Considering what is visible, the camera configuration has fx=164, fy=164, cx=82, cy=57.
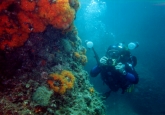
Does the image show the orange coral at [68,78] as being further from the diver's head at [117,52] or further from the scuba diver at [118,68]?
the diver's head at [117,52]

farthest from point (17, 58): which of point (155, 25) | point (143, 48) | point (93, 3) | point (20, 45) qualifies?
point (155, 25)

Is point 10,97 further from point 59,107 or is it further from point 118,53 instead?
point 118,53

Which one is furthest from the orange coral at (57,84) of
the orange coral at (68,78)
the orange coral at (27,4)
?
the orange coral at (27,4)

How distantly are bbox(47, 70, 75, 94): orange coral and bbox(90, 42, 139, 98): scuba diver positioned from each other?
3.33 meters

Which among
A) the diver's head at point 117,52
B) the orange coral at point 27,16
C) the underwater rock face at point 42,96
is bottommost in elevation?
the underwater rock face at point 42,96

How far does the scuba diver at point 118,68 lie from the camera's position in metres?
7.59

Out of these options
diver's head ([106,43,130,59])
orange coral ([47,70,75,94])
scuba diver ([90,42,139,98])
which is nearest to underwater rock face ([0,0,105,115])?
orange coral ([47,70,75,94])

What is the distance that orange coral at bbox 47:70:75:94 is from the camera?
4.20m

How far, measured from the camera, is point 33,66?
469cm

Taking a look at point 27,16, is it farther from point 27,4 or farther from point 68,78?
point 68,78

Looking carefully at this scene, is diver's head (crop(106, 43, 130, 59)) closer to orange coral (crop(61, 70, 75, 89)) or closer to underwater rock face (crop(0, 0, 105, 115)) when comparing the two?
underwater rock face (crop(0, 0, 105, 115))

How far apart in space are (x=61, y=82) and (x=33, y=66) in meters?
1.00

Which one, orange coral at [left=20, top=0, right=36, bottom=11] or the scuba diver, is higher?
the scuba diver

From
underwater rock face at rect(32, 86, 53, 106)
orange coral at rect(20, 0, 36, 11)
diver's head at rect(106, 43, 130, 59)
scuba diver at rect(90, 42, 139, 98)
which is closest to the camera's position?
underwater rock face at rect(32, 86, 53, 106)
